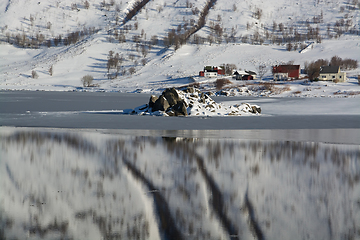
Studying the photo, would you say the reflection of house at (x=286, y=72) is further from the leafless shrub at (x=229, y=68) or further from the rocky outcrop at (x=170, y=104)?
the rocky outcrop at (x=170, y=104)

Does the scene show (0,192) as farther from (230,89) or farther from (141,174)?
(230,89)

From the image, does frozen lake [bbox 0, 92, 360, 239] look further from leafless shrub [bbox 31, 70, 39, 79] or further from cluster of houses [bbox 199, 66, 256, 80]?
leafless shrub [bbox 31, 70, 39, 79]

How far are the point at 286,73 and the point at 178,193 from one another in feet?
394

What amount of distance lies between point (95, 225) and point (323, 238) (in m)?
3.45

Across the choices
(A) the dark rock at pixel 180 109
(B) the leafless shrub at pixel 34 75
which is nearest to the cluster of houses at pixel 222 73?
(B) the leafless shrub at pixel 34 75

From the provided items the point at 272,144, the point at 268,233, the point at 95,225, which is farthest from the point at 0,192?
the point at 272,144

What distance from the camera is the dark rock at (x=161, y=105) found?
1242 inches

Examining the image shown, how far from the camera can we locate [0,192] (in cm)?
731

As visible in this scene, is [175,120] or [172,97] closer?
[175,120]

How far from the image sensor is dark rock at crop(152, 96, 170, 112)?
31.6 metres

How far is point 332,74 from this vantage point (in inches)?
4156

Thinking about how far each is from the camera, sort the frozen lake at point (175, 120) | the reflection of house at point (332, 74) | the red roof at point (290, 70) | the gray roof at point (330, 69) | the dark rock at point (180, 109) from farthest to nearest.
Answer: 1. the red roof at point (290, 70)
2. the gray roof at point (330, 69)
3. the reflection of house at point (332, 74)
4. the dark rock at point (180, 109)
5. the frozen lake at point (175, 120)

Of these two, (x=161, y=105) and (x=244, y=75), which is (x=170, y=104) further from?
(x=244, y=75)

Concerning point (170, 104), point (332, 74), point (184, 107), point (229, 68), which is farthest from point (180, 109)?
point (229, 68)
